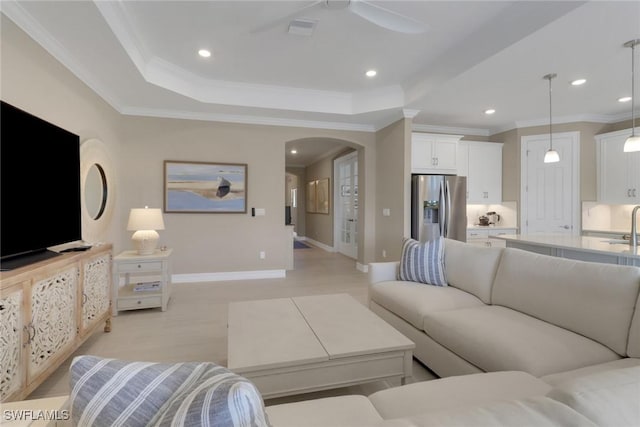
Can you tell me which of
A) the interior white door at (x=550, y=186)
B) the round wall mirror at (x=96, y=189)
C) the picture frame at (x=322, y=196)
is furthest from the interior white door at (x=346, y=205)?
the round wall mirror at (x=96, y=189)

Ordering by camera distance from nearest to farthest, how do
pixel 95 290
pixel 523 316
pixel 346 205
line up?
pixel 523 316 < pixel 95 290 < pixel 346 205

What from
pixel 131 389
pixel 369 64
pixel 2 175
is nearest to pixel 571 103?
pixel 369 64

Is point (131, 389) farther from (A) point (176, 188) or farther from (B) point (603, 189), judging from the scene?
(B) point (603, 189)

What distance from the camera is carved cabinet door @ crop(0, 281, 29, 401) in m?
1.46

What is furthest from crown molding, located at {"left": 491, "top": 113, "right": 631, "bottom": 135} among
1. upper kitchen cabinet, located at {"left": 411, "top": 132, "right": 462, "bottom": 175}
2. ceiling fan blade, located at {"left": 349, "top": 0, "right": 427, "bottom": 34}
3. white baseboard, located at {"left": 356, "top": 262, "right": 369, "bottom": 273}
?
ceiling fan blade, located at {"left": 349, "top": 0, "right": 427, "bottom": 34}

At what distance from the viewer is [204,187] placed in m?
4.66

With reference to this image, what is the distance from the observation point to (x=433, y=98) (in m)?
3.98

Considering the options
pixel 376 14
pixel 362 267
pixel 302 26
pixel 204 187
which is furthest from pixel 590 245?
pixel 204 187

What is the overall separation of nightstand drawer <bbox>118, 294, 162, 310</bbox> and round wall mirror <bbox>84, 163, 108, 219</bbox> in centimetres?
104

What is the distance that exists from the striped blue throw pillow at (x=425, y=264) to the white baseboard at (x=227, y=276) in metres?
2.59

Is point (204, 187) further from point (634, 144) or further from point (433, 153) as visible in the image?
point (634, 144)

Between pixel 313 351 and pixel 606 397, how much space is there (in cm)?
126

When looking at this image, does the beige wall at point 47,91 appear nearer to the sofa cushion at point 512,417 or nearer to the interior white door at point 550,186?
the sofa cushion at point 512,417

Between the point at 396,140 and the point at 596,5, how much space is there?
2741mm
